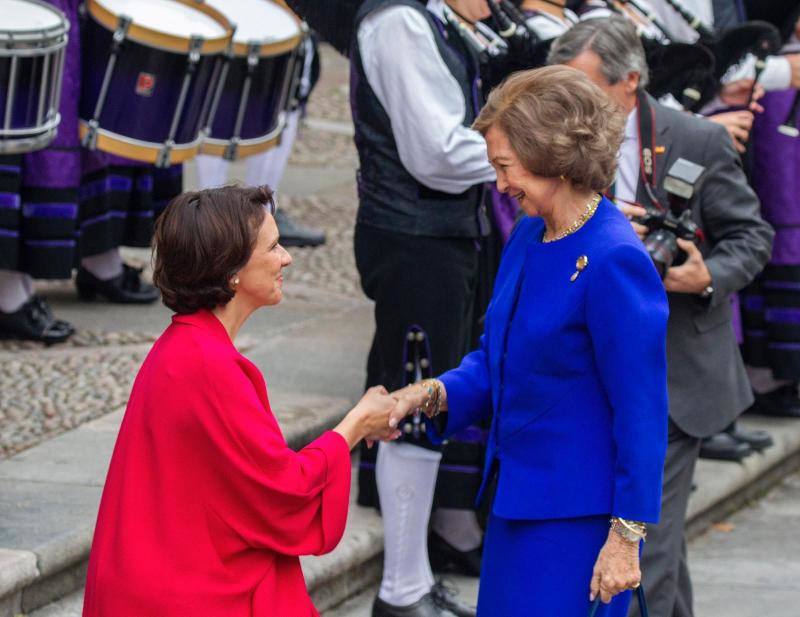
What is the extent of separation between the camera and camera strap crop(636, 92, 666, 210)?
387 cm

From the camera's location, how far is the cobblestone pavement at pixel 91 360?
5.03 metres

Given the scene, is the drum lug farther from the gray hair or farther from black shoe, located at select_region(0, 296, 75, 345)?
the gray hair

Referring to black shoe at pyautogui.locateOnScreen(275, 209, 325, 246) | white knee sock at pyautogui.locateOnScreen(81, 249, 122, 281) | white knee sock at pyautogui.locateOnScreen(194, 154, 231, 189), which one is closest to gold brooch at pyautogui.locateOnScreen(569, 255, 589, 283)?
white knee sock at pyautogui.locateOnScreen(81, 249, 122, 281)

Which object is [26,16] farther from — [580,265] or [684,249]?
[580,265]

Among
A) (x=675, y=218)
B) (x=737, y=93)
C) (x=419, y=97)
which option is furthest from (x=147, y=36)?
(x=675, y=218)

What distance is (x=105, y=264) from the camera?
6684mm

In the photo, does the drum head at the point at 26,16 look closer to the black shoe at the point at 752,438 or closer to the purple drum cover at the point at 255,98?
the purple drum cover at the point at 255,98

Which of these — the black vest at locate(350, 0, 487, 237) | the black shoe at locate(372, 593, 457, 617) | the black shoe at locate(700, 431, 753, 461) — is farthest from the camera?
the black shoe at locate(700, 431, 753, 461)

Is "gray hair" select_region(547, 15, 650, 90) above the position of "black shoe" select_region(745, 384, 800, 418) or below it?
above

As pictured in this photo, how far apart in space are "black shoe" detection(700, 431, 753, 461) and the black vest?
78.5 inches

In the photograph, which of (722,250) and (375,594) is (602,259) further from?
(375,594)

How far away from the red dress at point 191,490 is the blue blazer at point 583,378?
1.80ft

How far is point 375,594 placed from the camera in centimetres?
462

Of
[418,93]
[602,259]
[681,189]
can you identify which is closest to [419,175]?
[418,93]
